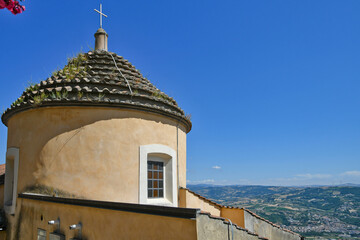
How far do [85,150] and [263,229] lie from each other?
7397 mm

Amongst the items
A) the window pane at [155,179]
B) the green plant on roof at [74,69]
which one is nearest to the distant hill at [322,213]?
the window pane at [155,179]

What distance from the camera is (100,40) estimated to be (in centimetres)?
1191

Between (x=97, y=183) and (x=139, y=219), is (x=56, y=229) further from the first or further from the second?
(x=139, y=219)

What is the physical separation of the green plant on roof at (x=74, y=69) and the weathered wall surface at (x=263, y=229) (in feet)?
26.8

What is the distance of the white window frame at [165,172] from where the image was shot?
8.40 metres

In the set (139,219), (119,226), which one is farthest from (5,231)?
(139,219)

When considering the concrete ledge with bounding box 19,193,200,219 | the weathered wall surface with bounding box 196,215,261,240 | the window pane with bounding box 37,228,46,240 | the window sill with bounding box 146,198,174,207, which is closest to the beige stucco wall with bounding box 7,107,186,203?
the window sill with bounding box 146,198,174,207

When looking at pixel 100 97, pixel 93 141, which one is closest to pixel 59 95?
pixel 100 97

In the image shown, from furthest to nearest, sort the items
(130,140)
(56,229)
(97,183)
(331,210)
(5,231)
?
(331,210) < (5,231) < (130,140) < (97,183) < (56,229)

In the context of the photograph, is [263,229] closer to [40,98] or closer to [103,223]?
→ [103,223]

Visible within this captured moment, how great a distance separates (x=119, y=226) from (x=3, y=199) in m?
6.89

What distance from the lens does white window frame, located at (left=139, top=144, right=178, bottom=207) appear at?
27.6ft

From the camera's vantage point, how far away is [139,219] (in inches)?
199

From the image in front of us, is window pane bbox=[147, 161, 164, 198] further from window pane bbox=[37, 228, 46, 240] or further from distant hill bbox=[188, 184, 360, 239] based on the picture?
distant hill bbox=[188, 184, 360, 239]
